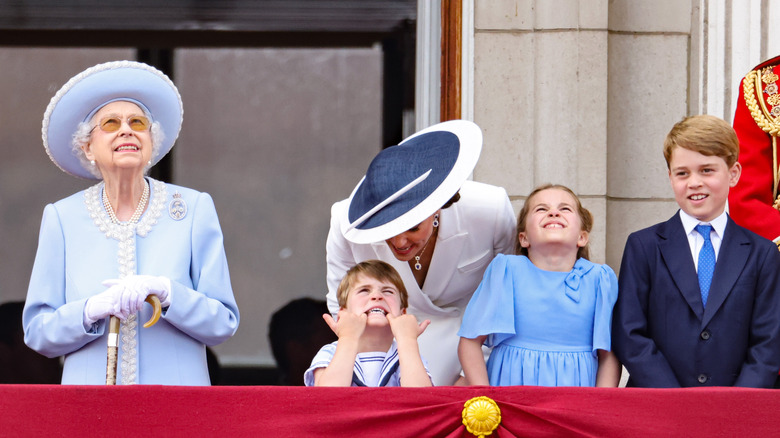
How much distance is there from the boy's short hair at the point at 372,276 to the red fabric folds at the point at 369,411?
2.09 feet

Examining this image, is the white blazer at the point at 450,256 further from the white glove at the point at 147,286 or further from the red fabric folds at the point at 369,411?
the red fabric folds at the point at 369,411

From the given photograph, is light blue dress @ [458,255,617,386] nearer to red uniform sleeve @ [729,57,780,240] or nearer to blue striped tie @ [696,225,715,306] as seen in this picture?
blue striped tie @ [696,225,715,306]

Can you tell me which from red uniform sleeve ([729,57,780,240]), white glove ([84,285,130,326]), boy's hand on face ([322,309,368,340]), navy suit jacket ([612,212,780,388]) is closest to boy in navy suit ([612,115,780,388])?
navy suit jacket ([612,212,780,388])

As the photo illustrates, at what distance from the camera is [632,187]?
5.11 m

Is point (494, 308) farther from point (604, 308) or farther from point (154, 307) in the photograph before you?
point (154, 307)

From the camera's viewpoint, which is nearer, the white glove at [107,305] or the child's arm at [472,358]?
the white glove at [107,305]

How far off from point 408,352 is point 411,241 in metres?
0.35

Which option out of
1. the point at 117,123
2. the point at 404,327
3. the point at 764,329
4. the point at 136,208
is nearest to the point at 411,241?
the point at 404,327

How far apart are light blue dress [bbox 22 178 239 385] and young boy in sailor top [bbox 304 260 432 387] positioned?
0.29 meters

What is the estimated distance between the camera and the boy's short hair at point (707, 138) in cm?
326

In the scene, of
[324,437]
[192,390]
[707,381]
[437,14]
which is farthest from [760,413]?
[437,14]

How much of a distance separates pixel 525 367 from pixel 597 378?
0.68ft

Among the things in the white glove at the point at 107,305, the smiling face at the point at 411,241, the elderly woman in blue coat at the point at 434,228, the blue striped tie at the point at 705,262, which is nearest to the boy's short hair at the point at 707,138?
the blue striped tie at the point at 705,262

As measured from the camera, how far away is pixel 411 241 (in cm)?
328
